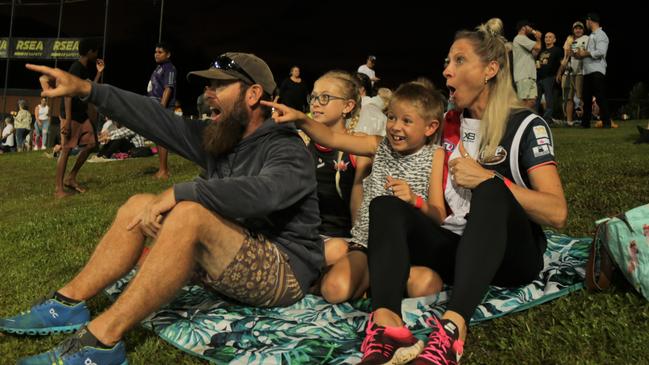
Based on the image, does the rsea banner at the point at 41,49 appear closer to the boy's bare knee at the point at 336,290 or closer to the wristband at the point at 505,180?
the boy's bare knee at the point at 336,290

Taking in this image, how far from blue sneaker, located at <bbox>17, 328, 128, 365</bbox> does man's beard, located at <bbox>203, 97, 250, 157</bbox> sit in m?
1.16

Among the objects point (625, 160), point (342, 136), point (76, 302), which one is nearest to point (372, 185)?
point (342, 136)

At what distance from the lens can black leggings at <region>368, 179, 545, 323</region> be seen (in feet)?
9.12

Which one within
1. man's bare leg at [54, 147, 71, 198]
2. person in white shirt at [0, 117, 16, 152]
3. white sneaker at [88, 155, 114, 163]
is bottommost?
person in white shirt at [0, 117, 16, 152]

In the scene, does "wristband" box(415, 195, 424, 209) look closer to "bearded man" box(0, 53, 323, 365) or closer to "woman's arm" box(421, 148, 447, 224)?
"woman's arm" box(421, 148, 447, 224)

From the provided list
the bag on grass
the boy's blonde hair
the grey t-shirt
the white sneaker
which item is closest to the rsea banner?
the white sneaker

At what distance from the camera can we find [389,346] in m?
2.64

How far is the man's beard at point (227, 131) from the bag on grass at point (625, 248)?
1.97m

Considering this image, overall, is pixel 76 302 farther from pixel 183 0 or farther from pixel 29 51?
pixel 29 51

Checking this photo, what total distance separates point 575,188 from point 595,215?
41.5 inches

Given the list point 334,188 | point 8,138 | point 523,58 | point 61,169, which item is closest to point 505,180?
point 334,188

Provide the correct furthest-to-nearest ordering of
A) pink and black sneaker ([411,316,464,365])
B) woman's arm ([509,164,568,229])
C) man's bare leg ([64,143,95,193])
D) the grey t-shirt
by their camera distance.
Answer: the grey t-shirt < man's bare leg ([64,143,95,193]) < woman's arm ([509,164,568,229]) < pink and black sneaker ([411,316,464,365])

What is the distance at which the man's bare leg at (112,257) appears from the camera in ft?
10.6

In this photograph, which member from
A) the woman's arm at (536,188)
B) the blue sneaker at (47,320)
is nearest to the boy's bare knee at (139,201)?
the blue sneaker at (47,320)
